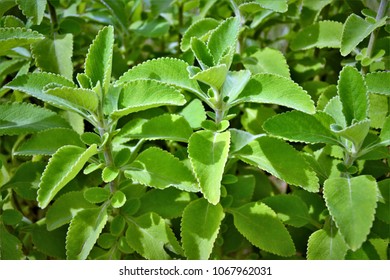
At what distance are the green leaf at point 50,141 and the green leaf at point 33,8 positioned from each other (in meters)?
0.22

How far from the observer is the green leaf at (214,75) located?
0.70 m

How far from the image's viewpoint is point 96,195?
2.74ft

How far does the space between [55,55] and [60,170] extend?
1.04 ft

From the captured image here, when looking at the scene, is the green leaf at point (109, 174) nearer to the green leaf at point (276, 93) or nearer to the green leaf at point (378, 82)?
the green leaf at point (276, 93)

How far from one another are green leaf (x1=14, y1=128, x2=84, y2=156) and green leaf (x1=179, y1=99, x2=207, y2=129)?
0.65 feet

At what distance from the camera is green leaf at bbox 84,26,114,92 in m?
0.78

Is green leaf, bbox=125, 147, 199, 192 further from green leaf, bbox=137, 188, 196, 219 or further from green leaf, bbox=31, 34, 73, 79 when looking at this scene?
green leaf, bbox=31, 34, 73, 79

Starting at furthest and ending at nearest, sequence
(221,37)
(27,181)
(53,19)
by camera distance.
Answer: (53,19)
(27,181)
(221,37)

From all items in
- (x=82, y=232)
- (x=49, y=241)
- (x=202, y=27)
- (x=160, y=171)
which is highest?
(x=202, y=27)

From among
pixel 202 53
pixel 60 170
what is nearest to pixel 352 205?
pixel 202 53

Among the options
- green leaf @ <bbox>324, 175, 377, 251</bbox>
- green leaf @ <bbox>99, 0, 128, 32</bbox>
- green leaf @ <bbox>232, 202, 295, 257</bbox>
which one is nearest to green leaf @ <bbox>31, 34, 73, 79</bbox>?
green leaf @ <bbox>99, 0, 128, 32</bbox>

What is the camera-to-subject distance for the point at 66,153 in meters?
0.75

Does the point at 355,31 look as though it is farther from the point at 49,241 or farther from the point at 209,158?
the point at 49,241
